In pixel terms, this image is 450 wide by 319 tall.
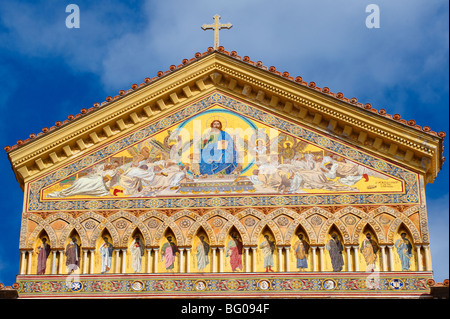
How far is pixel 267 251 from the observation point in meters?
20.6

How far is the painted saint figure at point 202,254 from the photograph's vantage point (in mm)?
20625

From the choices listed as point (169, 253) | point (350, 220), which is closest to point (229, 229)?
point (169, 253)

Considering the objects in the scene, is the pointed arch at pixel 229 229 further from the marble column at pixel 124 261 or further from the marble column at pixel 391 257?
the marble column at pixel 391 257

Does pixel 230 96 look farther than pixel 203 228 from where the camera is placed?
Yes

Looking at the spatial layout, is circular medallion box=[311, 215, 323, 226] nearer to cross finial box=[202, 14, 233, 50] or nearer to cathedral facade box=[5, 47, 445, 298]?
cathedral facade box=[5, 47, 445, 298]

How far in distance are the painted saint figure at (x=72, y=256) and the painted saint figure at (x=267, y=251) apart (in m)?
3.85

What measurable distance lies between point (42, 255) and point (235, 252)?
408 cm

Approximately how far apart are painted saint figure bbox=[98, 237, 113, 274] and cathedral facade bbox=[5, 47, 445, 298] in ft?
0.07

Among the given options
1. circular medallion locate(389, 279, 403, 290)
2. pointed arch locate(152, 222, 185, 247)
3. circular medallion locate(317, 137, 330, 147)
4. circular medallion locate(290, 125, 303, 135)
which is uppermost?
circular medallion locate(290, 125, 303, 135)

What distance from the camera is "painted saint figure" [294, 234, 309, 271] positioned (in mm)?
20422

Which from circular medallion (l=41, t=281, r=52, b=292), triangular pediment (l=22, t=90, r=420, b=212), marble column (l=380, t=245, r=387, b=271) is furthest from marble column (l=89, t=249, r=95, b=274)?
marble column (l=380, t=245, r=387, b=271)

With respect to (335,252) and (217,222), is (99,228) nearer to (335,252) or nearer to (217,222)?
(217,222)
